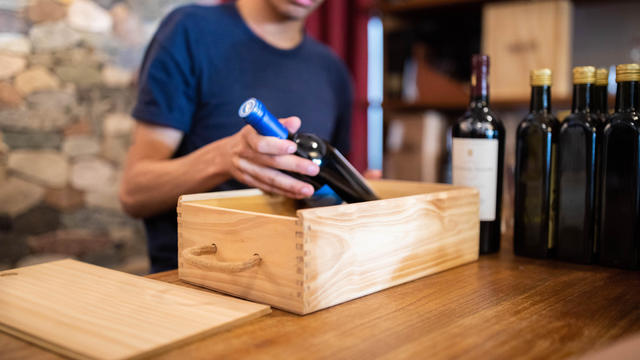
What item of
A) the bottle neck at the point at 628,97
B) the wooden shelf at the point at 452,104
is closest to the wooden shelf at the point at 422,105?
the wooden shelf at the point at 452,104

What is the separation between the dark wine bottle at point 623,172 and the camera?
0.84m

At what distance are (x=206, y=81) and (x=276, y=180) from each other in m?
0.64

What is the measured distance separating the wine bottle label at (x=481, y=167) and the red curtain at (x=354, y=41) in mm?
1729

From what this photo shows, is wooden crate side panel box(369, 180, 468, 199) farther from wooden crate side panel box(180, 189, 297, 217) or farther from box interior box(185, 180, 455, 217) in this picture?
wooden crate side panel box(180, 189, 297, 217)

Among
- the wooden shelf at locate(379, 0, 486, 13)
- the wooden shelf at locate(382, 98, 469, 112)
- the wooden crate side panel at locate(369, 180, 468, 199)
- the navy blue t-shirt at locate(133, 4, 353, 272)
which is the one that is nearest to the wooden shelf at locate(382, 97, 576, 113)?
the wooden shelf at locate(382, 98, 469, 112)

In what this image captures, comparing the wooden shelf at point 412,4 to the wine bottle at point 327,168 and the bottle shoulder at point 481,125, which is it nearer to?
the bottle shoulder at point 481,125

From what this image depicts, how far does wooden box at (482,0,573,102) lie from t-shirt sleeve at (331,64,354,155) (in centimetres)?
83

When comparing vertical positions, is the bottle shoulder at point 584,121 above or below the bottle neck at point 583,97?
below

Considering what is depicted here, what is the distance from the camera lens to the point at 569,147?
0.90 m

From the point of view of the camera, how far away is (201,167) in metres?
1.09

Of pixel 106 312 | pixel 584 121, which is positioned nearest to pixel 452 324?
pixel 106 312

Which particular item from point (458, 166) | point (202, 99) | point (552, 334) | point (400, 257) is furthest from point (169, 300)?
point (202, 99)

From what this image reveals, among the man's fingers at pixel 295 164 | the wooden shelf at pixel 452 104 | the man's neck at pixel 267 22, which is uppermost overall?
the man's neck at pixel 267 22

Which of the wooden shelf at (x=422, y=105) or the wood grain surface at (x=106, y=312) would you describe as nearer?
the wood grain surface at (x=106, y=312)
